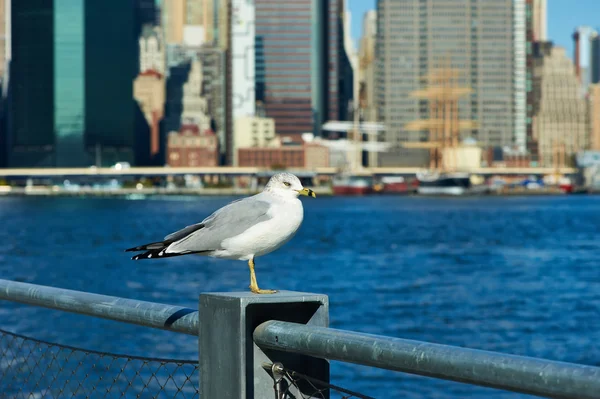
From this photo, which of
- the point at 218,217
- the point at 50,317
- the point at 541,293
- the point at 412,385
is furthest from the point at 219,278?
the point at 218,217

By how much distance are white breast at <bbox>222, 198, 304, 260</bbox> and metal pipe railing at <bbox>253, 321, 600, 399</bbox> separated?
0.43m

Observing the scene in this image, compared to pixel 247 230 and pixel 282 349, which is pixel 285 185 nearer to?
pixel 247 230

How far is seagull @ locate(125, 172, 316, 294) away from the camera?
155 inches

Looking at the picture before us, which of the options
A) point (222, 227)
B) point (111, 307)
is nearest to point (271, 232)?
point (222, 227)

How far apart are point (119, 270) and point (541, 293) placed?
17.8 meters

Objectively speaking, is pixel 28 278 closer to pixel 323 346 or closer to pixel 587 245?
pixel 587 245

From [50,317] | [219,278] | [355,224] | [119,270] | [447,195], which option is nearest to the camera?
[50,317]

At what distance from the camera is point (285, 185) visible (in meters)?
4.16

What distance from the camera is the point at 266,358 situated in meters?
3.66

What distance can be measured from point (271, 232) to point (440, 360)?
1052mm

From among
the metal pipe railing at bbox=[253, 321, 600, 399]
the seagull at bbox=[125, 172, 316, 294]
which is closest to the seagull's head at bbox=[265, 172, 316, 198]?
the seagull at bbox=[125, 172, 316, 294]

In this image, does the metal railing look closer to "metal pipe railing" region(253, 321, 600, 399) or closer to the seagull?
"metal pipe railing" region(253, 321, 600, 399)

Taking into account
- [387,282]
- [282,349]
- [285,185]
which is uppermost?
[285,185]

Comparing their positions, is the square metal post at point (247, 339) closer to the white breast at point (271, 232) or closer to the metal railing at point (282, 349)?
the metal railing at point (282, 349)
